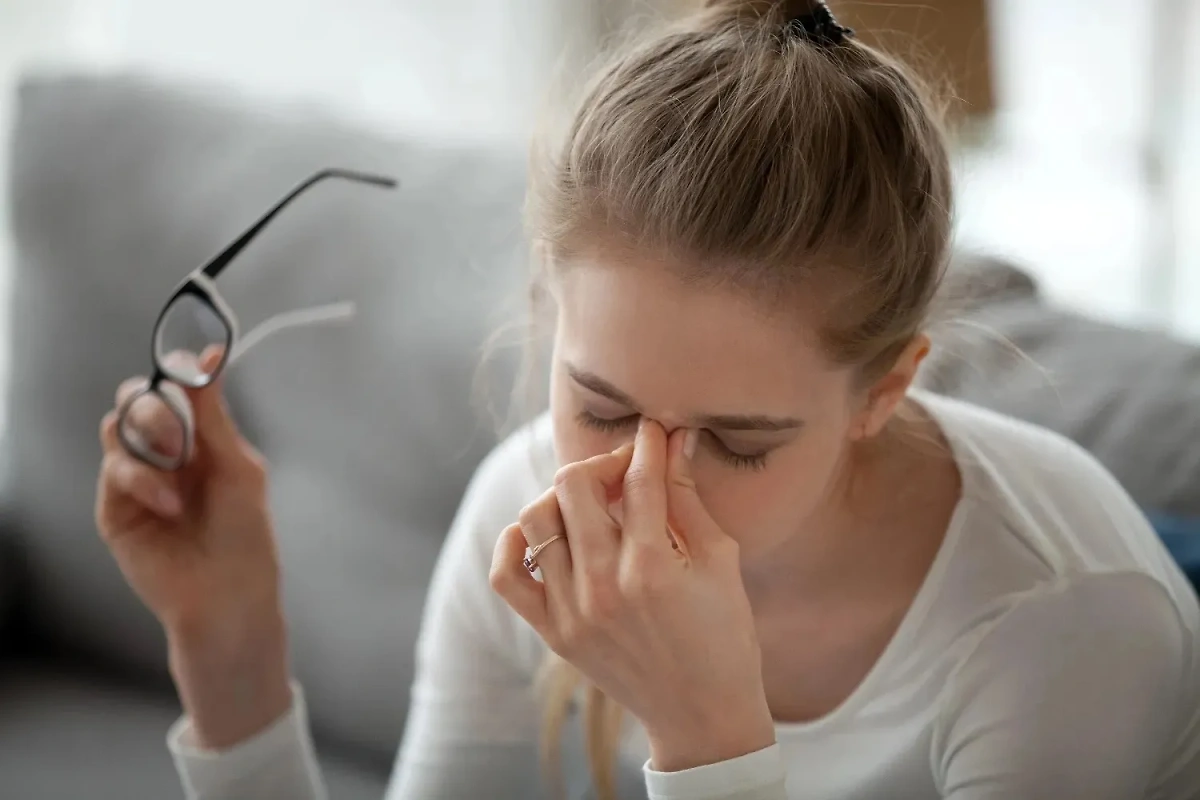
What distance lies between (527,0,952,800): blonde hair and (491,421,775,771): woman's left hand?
0.12 m

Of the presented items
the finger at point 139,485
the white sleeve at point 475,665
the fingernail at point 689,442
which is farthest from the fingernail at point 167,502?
the fingernail at point 689,442

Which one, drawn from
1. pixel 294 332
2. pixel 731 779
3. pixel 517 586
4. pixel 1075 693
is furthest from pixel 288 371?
pixel 1075 693

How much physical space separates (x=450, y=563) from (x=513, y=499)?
0.29ft

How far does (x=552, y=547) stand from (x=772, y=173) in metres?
0.26

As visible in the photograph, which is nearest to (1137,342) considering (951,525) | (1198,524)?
(1198,524)

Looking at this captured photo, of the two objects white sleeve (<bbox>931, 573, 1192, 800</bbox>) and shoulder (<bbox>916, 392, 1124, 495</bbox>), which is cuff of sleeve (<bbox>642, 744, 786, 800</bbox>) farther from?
shoulder (<bbox>916, 392, 1124, 495</bbox>)

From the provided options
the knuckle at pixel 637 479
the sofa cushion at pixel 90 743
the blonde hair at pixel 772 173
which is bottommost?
the sofa cushion at pixel 90 743

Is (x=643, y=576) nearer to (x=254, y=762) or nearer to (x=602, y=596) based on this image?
(x=602, y=596)

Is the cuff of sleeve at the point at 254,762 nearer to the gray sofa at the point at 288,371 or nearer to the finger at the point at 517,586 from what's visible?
the gray sofa at the point at 288,371

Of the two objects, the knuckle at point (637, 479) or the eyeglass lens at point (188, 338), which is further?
the eyeglass lens at point (188, 338)

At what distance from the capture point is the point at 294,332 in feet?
4.29

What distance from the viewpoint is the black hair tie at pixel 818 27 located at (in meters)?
0.80

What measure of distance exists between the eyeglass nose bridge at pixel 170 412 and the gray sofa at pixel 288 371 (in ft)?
0.95

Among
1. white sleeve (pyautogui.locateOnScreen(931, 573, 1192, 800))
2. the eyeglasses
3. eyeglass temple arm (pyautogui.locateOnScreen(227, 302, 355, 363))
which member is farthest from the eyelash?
eyeglass temple arm (pyautogui.locateOnScreen(227, 302, 355, 363))
